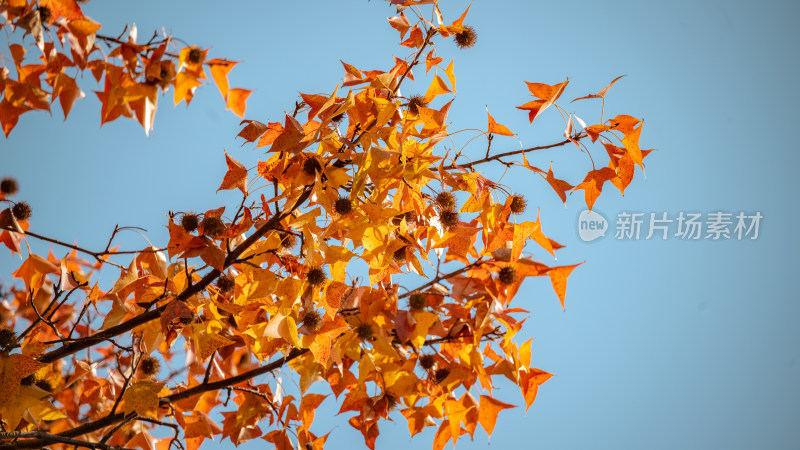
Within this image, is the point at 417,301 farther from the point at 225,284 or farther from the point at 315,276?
the point at 225,284

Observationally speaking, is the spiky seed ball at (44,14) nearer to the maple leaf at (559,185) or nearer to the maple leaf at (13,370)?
the maple leaf at (13,370)

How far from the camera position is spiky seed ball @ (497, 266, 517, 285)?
165cm

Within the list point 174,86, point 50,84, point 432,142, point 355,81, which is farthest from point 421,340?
point 50,84

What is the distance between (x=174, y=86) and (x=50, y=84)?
0.36m

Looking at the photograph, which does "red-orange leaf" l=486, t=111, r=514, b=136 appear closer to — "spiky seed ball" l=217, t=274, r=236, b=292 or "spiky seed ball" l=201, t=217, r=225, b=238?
"spiky seed ball" l=201, t=217, r=225, b=238

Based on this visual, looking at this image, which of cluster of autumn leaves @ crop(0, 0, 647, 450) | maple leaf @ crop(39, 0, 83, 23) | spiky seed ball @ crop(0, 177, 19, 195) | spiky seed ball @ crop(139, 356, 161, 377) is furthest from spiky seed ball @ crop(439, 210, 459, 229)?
spiky seed ball @ crop(0, 177, 19, 195)

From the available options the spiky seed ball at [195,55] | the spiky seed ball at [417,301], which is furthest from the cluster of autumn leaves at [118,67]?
the spiky seed ball at [417,301]

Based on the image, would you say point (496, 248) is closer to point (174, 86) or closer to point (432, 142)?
point (432, 142)

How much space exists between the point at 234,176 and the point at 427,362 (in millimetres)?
684

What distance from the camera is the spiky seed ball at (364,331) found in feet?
5.64

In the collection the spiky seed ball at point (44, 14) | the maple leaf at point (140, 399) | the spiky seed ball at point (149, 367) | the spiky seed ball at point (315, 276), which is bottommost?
the maple leaf at point (140, 399)

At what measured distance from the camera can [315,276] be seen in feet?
5.94

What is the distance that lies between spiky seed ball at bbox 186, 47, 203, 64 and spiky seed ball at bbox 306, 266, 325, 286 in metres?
0.59

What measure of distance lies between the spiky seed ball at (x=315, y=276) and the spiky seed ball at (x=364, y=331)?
163mm
